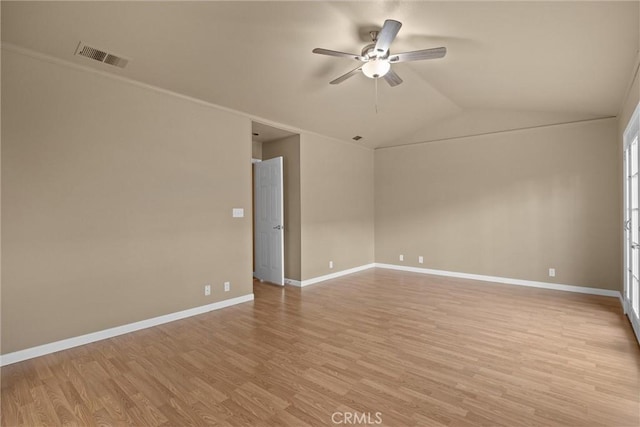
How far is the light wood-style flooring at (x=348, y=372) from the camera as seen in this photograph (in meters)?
2.08

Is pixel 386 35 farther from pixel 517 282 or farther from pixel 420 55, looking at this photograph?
pixel 517 282

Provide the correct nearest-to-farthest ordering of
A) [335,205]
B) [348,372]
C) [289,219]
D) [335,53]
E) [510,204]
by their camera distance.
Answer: [348,372]
[335,53]
[510,204]
[289,219]
[335,205]

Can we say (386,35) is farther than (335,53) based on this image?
No

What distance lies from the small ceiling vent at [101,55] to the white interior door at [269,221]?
262 centimetres

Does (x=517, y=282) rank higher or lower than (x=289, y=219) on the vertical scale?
lower

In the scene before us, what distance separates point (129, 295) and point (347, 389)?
2567mm

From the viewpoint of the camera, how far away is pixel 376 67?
9.84 feet

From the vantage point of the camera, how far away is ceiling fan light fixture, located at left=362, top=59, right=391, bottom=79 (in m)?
2.97

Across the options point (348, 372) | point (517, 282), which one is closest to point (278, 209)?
point (348, 372)

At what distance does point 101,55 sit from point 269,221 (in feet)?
11.0

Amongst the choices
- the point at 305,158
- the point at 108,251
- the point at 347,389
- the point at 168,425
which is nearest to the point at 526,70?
the point at 305,158

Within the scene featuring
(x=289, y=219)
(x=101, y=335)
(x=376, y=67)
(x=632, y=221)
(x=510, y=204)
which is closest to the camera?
(x=376, y=67)

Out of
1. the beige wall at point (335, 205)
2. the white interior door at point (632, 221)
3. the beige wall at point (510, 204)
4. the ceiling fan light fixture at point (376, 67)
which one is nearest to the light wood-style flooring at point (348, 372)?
the white interior door at point (632, 221)

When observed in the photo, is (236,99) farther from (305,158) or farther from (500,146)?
(500,146)
